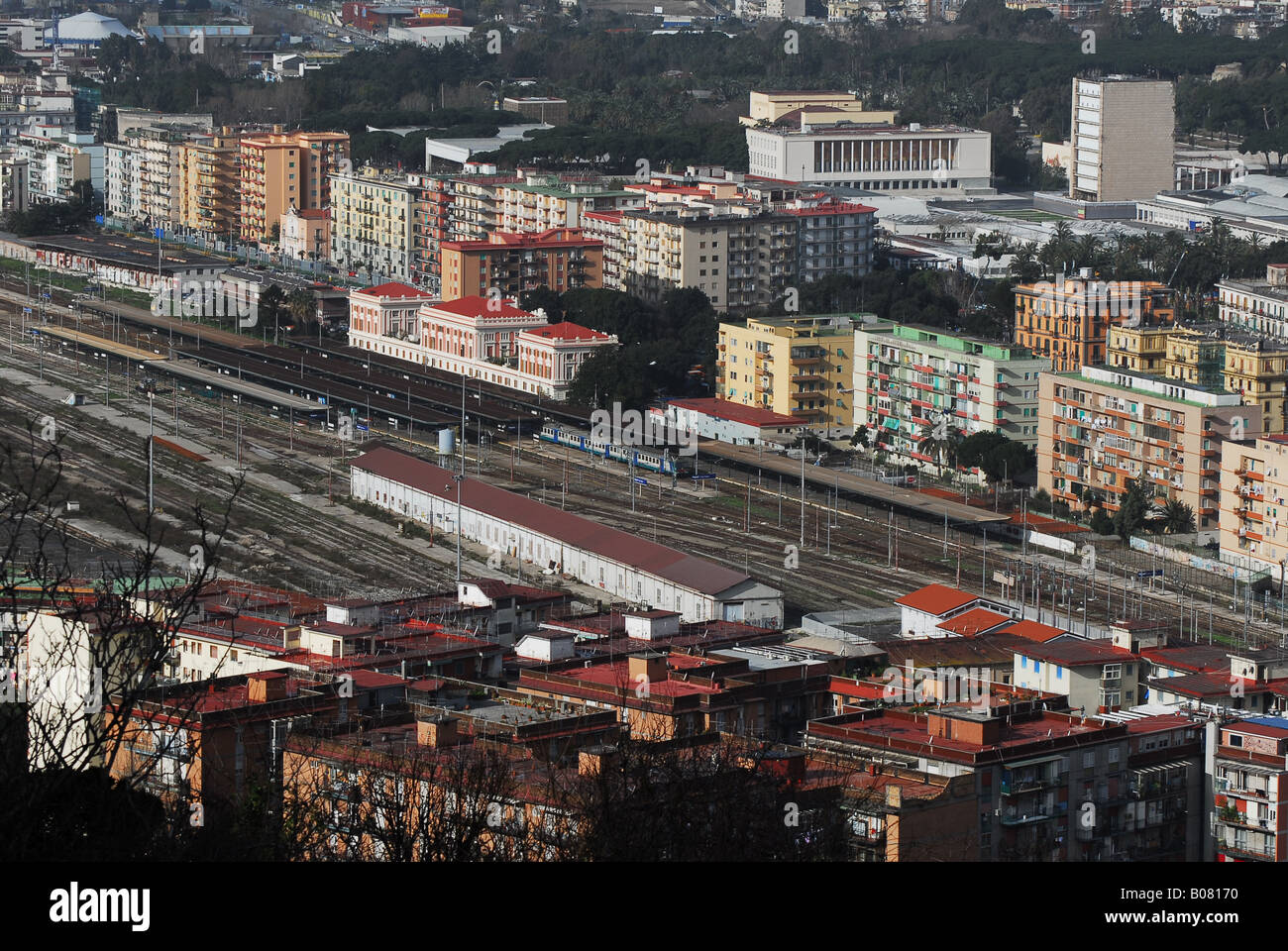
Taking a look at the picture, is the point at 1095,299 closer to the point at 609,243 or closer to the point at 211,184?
the point at 609,243

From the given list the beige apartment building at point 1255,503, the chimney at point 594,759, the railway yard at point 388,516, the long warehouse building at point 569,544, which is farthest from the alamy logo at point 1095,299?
the chimney at point 594,759

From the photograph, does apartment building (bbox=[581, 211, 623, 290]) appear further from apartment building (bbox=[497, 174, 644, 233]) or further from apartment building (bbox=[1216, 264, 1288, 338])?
apartment building (bbox=[1216, 264, 1288, 338])

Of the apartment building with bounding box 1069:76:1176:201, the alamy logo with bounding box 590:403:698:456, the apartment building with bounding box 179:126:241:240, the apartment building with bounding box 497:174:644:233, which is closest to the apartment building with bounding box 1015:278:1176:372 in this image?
the alamy logo with bounding box 590:403:698:456

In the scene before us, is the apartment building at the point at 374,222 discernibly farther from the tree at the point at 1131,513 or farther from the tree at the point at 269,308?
the tree at the point at 1131,513

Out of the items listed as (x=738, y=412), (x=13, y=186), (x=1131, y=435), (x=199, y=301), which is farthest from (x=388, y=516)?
(x=13, y=186)

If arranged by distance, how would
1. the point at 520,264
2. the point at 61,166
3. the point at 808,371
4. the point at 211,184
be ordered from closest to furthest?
the point at 808,371 < the point at 520,264 < the point at 211,184 < the point at 61,166
